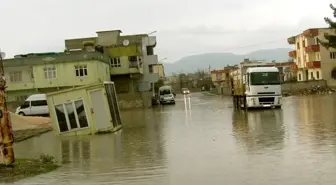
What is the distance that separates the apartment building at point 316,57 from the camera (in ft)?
273

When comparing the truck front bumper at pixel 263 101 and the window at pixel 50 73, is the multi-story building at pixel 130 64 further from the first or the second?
the truck front bumper at pixel 263 101

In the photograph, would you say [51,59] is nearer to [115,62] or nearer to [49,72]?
[49,72]

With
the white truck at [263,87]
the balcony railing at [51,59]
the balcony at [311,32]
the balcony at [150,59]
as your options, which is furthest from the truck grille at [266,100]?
the balcony at [311,32]

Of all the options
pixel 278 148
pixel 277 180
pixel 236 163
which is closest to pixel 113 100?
pixel 278 148

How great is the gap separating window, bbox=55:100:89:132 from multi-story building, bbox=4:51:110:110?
34630mm

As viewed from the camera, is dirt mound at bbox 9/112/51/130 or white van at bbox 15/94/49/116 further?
white van at bbox 15/94/49/116

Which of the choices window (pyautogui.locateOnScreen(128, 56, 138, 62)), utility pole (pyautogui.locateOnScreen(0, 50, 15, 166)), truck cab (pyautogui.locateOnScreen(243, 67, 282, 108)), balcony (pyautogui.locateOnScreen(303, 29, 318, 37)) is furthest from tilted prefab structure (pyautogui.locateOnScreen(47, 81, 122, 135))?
balcony (pyautogui.locateOnScreen(303, 29, 318, 37))

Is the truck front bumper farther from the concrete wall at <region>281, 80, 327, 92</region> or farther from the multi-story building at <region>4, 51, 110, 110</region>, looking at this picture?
the concrete wall at <region>281, 80, 327, 92</region>

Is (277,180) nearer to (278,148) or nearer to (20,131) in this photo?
(278,148)

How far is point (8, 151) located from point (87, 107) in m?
10.6

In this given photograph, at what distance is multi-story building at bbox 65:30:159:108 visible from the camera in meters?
62.8

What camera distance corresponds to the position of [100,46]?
70188 millimetres

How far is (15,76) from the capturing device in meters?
58.4

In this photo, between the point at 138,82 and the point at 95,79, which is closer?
the point at 95,79
